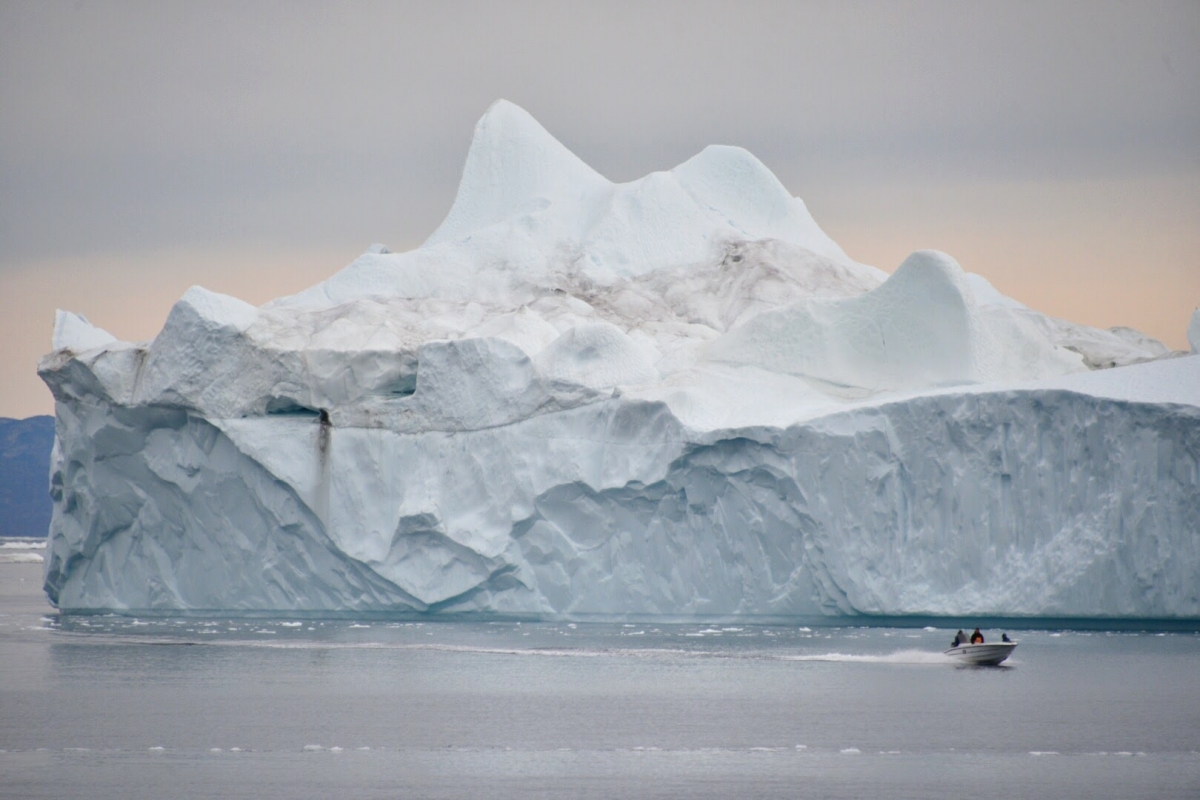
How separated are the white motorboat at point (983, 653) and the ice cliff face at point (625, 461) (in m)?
1.02

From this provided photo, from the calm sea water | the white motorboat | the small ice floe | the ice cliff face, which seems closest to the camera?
the calm sea water

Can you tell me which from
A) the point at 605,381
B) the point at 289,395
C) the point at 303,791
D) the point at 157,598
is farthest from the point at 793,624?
the point at 303,791

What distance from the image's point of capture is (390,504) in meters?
23.8

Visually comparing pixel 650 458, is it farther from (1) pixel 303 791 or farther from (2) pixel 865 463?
(1) pixel 303 791

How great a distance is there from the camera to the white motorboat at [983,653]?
65.2 ft

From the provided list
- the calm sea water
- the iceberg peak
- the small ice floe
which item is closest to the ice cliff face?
the calm sea water

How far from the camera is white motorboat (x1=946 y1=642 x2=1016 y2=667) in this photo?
1988 centimetres

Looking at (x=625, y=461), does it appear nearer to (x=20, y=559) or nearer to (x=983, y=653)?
(x=983, y=653)

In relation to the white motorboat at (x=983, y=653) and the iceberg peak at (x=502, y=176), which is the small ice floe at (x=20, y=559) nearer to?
the iceberg peak at (x=502, y=176)

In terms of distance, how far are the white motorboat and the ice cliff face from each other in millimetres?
1020

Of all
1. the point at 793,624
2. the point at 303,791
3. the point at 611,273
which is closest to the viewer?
the point at 303,791

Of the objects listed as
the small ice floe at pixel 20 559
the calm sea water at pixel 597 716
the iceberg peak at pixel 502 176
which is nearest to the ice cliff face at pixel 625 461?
the calm sea water at pixel 597 716

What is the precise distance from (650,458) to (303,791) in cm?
1059

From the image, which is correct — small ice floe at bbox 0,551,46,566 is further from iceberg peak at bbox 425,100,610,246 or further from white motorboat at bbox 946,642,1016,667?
white motorboat at bbox 946,642,1016,667
